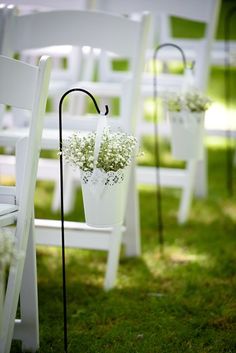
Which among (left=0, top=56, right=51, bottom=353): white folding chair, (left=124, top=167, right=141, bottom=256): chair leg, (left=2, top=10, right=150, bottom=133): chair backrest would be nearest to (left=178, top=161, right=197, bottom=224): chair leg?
(left=124, top=167, right=141, bottom=256): chair leg

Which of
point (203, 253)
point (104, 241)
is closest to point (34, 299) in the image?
point (104, 241)

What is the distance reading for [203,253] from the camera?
13.0ft

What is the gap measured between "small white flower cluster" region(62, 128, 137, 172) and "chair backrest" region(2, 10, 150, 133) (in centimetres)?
83

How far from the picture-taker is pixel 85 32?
10.6 feet

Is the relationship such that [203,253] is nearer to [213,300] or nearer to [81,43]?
[213,300]

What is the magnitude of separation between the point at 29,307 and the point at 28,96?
33.3 inches

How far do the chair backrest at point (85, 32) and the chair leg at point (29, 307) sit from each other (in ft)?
3.23

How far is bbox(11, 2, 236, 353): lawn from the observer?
111 inches

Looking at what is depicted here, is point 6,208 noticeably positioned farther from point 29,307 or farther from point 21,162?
point 29,307

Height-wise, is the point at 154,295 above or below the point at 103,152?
below

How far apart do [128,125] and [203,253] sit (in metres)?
1.06

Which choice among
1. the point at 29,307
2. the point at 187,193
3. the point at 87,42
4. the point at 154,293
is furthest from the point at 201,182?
the point at 29,307

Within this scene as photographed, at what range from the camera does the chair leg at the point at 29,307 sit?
2.68 m

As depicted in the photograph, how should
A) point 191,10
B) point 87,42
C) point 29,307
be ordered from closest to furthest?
1. point 29,307
2. point 87,42
3. point 191,10
